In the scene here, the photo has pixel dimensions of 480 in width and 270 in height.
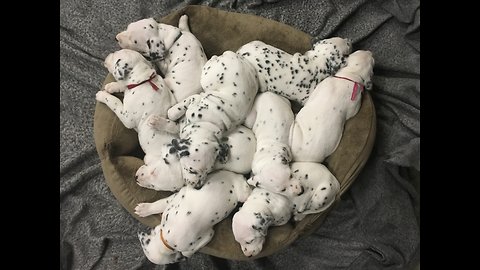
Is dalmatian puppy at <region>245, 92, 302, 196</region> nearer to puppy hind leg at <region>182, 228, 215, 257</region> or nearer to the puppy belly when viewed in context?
the puppy belly

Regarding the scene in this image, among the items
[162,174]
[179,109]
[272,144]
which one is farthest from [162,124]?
[272,144]

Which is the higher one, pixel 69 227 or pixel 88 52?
pixel 88 52

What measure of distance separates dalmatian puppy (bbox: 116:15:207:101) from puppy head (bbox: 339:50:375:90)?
2.03ft

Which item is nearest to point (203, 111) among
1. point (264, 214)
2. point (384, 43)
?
point (264, 214)

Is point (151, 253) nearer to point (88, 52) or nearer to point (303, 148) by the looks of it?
point (303, 148)

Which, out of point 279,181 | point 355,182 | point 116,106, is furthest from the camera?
point 355,182

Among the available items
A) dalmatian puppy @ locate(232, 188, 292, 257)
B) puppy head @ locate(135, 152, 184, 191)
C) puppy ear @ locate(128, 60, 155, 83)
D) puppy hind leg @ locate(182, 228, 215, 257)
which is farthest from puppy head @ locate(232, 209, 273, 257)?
puppy ear @ locate(128, 60, 155, 83)

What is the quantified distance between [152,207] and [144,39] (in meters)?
0.70

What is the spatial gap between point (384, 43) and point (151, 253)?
1.40 metres

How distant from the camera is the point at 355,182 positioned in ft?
7.14

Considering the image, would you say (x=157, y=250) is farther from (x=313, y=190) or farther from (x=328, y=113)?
(x=328, y=113)

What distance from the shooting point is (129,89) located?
2033 mm

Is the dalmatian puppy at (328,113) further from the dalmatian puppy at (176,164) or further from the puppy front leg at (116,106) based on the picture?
the puppy front leg at (116,106)

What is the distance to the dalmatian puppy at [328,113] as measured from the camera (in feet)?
6.55
